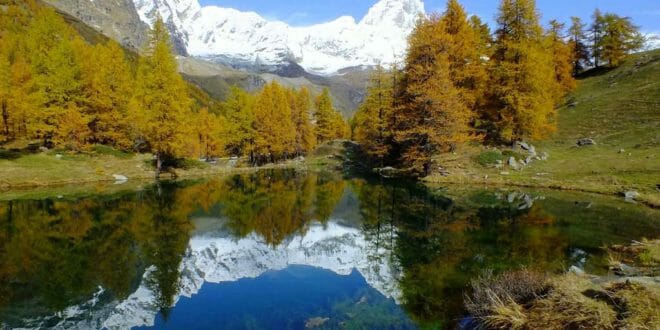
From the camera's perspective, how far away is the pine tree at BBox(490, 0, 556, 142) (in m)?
44.8

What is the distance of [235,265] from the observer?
19.0 m

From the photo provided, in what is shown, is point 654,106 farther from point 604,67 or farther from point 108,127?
point 108,127

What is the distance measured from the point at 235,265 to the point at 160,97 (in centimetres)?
3813

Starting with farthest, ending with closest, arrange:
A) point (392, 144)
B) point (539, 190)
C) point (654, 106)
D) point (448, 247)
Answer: point (392, 144)
point (654, 106)
point (539, 190)
point (448, 247)

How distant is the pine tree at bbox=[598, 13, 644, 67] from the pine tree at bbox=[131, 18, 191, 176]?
7479cm

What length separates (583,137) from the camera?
5181cm

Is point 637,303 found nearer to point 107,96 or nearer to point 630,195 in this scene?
point 630,195

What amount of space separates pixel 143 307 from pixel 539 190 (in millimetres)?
33965

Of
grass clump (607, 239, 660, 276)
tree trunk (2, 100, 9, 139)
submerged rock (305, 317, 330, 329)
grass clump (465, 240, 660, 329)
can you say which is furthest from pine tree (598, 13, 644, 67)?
tree trunk (2, 100, 9, 139)

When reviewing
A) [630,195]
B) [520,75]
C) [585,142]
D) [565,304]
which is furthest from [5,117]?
[585,142]

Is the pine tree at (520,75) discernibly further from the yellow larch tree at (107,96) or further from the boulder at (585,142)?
the yellow larch tree at (107,96)

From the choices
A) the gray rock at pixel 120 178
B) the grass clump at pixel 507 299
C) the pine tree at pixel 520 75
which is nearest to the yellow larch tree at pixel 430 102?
the pine tree at pixel 520 75

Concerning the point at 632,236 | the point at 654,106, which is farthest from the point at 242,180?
the point at 654,106

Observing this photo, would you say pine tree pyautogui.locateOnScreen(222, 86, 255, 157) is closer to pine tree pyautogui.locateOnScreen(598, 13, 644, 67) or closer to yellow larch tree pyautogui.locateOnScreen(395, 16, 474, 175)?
yellow larch tree pyautogui.locateOnScreen(395, 16, 474, 175)
